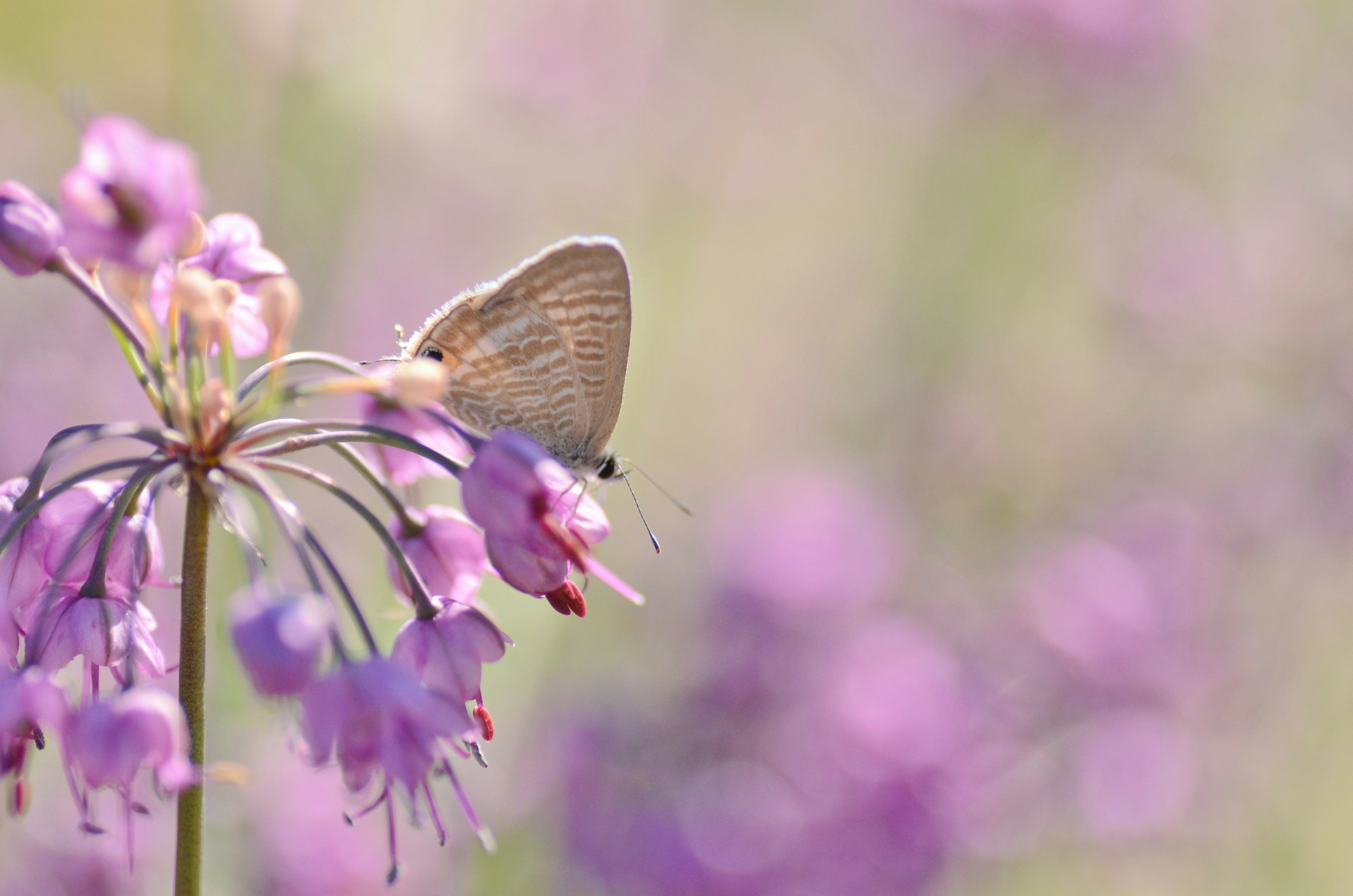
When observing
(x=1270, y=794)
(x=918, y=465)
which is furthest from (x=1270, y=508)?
(x=918, y=465)

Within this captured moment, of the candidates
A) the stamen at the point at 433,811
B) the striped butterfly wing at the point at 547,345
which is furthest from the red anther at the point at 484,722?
the striped butterfly wing at the point at 547,345

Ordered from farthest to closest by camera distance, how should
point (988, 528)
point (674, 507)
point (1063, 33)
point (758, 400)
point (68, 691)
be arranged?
point (758, 400) < point (674, 507) < point (1063, 33) < point (988, 528) < point (68, 691)

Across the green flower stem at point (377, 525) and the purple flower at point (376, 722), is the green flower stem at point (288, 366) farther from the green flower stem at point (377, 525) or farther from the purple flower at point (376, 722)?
the purple flower at point (376, 722)

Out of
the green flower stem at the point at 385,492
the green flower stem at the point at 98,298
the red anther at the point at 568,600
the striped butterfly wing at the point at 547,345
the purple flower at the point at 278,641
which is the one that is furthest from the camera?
the striped butterfly wing at the point at 547,345

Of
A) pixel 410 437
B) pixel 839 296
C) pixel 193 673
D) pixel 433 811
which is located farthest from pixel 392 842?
pixel 839 296

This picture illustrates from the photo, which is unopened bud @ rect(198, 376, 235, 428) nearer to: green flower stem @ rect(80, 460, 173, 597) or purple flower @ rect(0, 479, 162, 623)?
green flower stem @ rect(80, 460, 173, 597)

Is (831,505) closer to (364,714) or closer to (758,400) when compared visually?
(758,400)

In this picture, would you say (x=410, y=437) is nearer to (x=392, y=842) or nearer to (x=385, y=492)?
(x=385, y=492)
